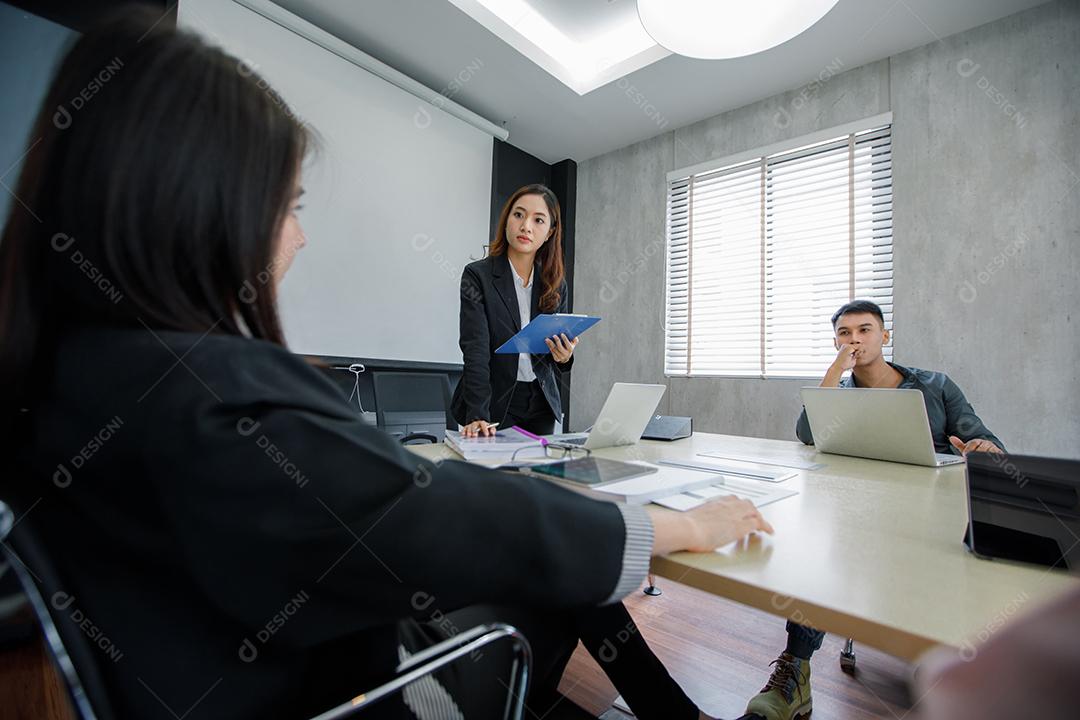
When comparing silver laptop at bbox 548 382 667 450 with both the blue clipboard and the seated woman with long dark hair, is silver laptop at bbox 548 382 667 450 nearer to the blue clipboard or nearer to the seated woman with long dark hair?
the blue clipboard

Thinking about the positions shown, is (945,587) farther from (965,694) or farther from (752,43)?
(752,43)

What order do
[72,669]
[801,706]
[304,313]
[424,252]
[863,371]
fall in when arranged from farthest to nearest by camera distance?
[424,252], [304,313], [863,371], [801,706], [72,669]

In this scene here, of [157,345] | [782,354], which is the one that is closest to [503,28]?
[782,354]

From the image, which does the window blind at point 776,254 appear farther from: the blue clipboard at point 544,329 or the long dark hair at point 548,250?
the blue clipboard at point 544,329

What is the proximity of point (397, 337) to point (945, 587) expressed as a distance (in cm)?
333

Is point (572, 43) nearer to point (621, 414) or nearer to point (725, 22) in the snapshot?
point (725, 22)

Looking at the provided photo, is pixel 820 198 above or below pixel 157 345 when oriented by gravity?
above

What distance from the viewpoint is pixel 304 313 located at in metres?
2.98

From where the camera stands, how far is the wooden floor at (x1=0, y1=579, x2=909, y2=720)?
45.4 inches

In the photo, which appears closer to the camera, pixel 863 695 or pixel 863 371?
pixel 863 695

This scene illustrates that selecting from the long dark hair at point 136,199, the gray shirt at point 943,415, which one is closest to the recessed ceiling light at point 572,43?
the gray shirt at point 943,415

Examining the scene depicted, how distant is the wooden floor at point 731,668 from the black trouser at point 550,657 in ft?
1.78

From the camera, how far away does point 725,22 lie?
6.01 ft

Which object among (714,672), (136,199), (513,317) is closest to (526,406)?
(513,317)
